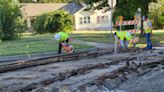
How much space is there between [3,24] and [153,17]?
28638 mm

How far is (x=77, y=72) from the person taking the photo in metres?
13.2

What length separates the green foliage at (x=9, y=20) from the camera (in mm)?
39156

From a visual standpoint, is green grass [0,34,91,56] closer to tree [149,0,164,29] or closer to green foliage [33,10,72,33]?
green foliage [33,10,72,33]

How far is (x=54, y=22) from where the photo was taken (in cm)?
5684

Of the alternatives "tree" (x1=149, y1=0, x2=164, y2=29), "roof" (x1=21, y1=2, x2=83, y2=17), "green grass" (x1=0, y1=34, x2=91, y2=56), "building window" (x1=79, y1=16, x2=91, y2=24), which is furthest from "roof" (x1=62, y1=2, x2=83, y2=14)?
"green grass" (x1=0, y1=34, x2=91, y2=56)

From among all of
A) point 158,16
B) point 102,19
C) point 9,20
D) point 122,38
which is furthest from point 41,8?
point 122,38

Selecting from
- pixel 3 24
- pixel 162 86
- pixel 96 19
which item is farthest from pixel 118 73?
pixel 96 19

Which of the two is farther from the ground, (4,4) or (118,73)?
(4,4)

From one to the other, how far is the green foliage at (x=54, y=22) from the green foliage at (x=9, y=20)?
1507 cm

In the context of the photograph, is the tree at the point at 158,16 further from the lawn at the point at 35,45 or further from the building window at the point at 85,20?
the lawn at the point at 35,45

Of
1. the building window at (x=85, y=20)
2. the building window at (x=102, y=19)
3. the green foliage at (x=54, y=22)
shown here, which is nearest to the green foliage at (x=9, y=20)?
the green foliage at (x=54, y=22)

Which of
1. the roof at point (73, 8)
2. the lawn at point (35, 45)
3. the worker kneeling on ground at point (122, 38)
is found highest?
the roof at point (73, 8)

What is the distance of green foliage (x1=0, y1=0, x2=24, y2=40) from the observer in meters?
39.2

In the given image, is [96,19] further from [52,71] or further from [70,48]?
[52,71]
